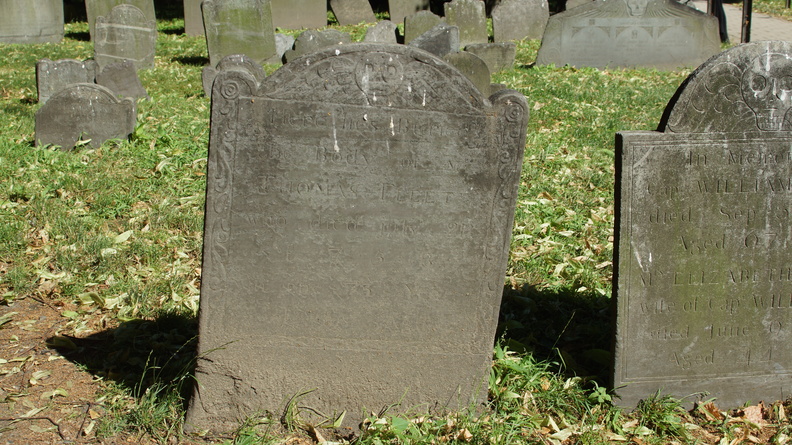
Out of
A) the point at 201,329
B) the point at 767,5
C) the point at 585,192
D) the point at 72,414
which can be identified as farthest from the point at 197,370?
the point at 767,5

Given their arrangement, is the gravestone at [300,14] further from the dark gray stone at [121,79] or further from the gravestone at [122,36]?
the dark gray stone at [121,79]

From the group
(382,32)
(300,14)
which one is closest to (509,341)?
(382,32)

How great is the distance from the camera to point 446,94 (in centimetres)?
316

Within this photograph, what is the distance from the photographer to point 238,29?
13227mm

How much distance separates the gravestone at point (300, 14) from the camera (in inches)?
715

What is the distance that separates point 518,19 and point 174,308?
13.2 m

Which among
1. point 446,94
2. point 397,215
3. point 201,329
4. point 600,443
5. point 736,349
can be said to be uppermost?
point 446,94

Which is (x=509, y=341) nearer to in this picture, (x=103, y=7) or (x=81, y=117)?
(x=81, y=117)

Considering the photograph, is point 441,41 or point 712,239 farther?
point 441,41

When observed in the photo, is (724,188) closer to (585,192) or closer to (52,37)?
(585,192)

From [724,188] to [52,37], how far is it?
16942 millimetres

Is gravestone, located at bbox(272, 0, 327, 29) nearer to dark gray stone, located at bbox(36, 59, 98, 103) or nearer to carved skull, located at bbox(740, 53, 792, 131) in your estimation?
dark gray stone, located at bbox(36, 59, 98, 103)

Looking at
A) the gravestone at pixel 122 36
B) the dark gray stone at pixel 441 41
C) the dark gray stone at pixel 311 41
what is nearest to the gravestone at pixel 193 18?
the gravestone at pixel 122 36

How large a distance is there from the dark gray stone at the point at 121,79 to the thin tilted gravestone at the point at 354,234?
7735 millimetres
